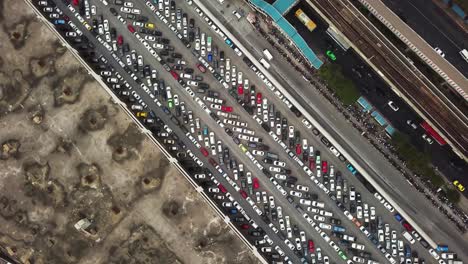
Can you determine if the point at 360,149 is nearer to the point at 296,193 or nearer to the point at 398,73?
the point at 296,193

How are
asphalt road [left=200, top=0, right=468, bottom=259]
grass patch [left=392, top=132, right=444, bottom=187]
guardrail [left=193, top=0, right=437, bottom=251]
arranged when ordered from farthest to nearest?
asphalt road [left=200, top=0, right=468, bottom=259] < guardrail [left=193, top=0, right=437, bottom=251] < grass patch [left=392, top=132, right=444, bottom=187]

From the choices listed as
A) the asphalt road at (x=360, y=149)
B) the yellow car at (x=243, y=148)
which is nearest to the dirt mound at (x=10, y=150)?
the yellow car at (x=243, y=148)

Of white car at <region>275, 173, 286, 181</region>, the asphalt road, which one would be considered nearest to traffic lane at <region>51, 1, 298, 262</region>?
white car at <region>275, 173, 286, 181</region>

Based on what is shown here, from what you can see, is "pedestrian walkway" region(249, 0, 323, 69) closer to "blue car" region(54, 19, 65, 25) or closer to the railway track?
the railway track

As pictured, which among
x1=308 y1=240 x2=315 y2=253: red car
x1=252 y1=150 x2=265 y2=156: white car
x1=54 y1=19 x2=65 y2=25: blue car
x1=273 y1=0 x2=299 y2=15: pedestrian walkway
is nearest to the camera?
x1=308 y1=240 x2=315 y2=253: red car

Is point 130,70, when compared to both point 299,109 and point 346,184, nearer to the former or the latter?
point 299,109

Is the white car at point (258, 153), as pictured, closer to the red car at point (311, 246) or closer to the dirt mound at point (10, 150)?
the red car at point (311, 246)

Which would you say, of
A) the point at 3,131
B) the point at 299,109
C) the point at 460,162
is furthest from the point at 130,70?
the point at 460,162
